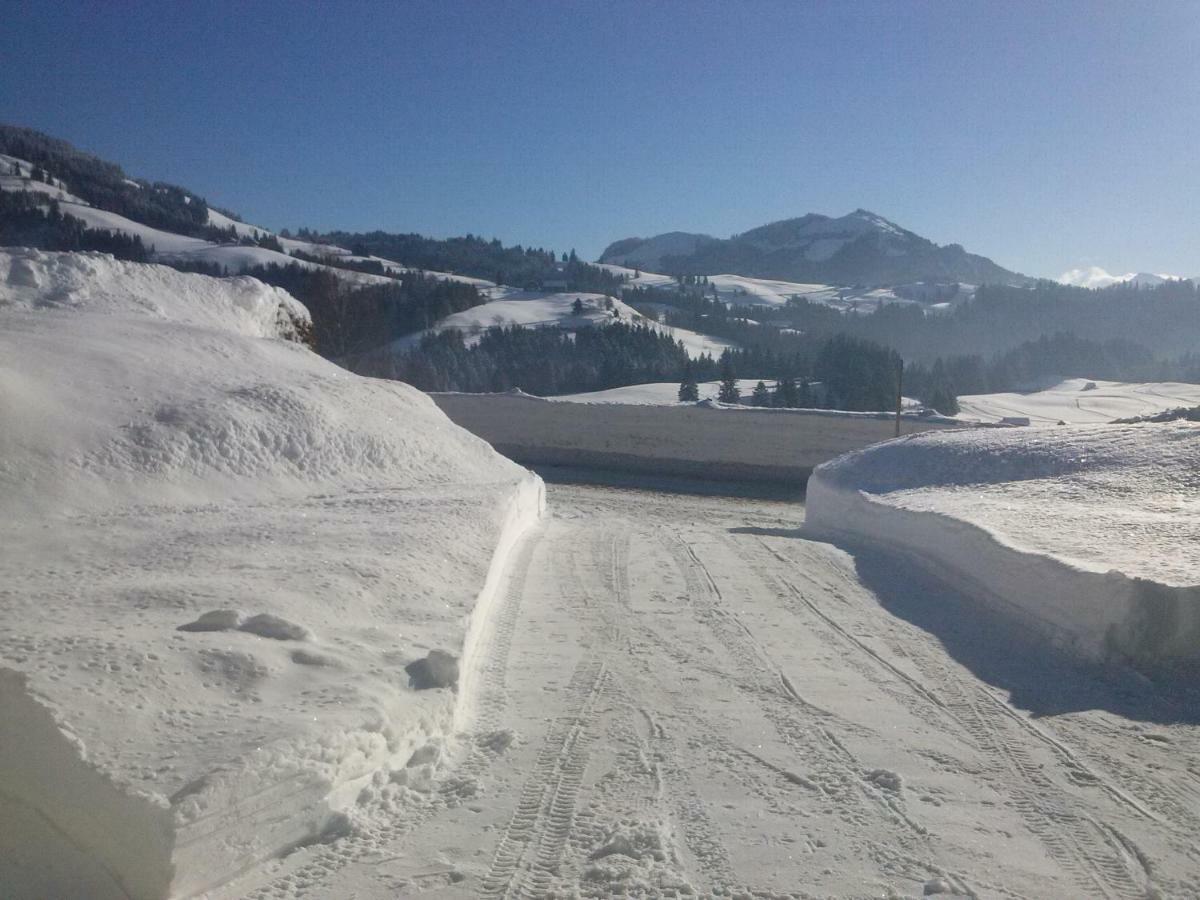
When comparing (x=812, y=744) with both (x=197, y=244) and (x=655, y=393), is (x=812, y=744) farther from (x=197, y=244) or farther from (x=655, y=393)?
(x=197, y=244)

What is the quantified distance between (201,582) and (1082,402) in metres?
33.1

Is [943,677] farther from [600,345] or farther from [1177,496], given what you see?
[600,345]

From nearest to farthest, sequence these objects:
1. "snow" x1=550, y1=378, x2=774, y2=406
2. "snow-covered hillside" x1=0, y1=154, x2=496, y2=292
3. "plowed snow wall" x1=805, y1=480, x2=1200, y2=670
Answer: "plowed snow wall" x1=805, y1=480, x2=1200, y2=670 < "snow" x1=550, y1=378, x2=774, y2=406 < "snow-covered hillside" x1=0, y1=154, x2=496, y2=292

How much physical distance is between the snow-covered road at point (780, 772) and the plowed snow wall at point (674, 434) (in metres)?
15.7

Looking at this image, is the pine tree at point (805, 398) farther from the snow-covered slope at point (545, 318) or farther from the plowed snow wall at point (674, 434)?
the snow-covered slope at point (545, 318)

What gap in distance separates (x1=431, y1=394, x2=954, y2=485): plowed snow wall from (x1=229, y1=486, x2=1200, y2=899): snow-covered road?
15.7 metres

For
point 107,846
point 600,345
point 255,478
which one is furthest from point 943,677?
point 600,345

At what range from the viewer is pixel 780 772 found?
16.0 feet

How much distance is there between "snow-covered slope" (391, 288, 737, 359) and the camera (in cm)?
6391


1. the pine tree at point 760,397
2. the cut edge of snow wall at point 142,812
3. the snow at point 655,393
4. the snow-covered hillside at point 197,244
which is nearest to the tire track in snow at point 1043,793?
the cut edge of snow wall at point 142,812

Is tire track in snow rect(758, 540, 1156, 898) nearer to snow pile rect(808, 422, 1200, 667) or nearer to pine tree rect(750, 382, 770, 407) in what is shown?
snow pile rect(808, 422, 1200, 667)

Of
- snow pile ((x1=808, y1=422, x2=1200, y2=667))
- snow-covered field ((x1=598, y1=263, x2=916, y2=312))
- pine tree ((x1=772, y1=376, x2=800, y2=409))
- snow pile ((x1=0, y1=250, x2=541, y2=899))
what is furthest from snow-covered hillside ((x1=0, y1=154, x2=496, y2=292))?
snow-covered field ((x1=598, y1=263, x2=916, y2=312))

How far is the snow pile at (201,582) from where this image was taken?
12.1 ft

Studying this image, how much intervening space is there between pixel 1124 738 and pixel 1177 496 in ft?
18.8
